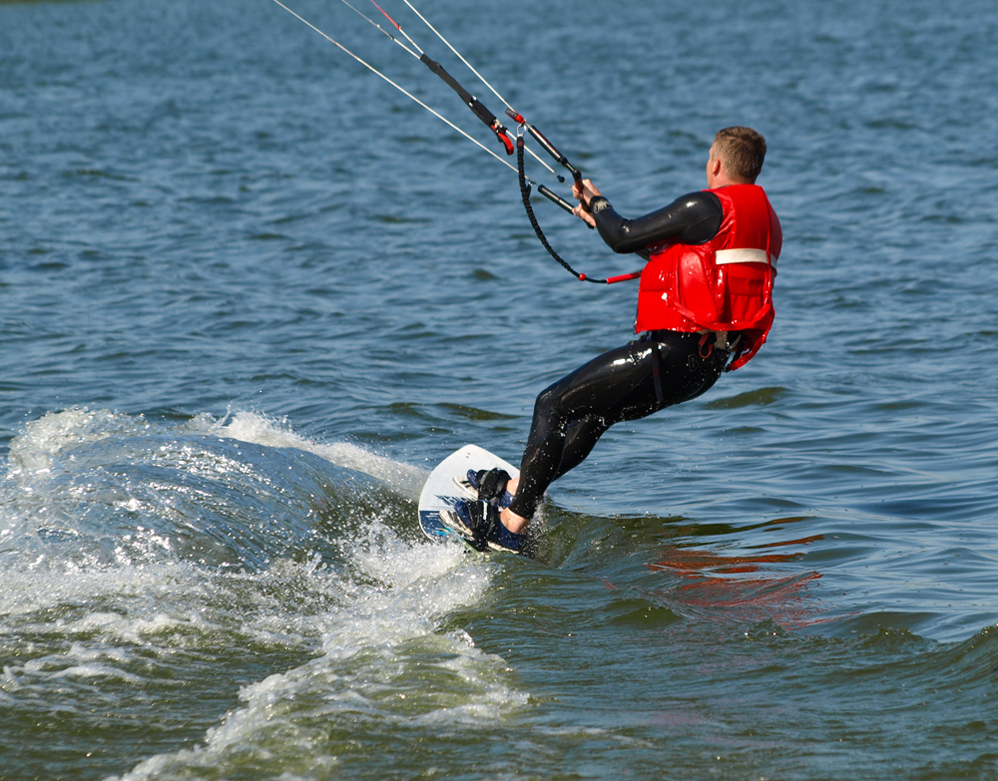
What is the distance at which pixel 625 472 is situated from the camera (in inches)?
326

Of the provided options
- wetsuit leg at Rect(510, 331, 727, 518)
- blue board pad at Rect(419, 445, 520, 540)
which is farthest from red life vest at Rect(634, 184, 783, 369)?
blue board pad at Rect(419, 445, 520, 540)

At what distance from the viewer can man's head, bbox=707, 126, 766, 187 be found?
227 inches

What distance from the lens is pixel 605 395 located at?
6062 millimetres

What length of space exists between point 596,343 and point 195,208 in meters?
7.74

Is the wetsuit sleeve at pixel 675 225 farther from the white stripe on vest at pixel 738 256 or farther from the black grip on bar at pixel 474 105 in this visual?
the black grip on bar at pixel 474 105

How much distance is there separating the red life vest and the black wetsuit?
8cm

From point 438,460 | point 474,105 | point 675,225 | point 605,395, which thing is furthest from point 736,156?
point 438,460

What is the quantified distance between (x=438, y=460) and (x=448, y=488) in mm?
1469

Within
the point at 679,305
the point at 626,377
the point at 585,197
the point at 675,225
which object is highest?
the point at 585,197

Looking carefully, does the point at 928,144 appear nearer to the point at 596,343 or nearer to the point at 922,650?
the point at 596,343

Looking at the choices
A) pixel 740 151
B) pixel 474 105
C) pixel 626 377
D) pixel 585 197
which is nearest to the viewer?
pixel 740 151

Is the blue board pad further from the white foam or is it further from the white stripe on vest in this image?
the white stripe on vest

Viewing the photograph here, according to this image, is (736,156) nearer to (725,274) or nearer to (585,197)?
(725,274)

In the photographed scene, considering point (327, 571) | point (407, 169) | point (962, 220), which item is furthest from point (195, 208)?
point (327, 571)
